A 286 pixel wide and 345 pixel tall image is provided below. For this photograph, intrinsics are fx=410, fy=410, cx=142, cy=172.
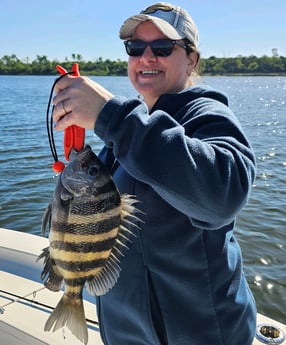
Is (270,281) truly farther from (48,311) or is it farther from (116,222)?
(116,222)

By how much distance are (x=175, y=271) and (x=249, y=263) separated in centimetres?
548

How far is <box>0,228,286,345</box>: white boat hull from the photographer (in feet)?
10.1

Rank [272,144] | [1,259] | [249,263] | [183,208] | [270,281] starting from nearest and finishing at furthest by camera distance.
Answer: [183,208] < [1,259] < [270,281] < [249,263] < [272,144]

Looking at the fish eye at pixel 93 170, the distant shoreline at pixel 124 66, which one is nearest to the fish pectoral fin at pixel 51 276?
the fish eye at pixel 93 170

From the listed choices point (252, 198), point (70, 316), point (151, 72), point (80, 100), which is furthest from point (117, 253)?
point (252, 198)

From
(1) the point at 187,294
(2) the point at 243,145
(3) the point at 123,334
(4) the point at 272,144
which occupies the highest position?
(2) the point at 243,145

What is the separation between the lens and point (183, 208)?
1493 millimetres

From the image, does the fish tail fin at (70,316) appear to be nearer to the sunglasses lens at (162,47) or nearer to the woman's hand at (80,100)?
the woman's hand at (80,100)

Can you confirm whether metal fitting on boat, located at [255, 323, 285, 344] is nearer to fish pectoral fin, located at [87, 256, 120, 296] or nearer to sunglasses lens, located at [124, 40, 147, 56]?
fish pectoral fin, located at [87, 256, 120, 296]

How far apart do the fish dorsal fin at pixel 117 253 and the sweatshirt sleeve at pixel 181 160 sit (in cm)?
24

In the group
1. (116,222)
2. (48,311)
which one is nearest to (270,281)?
(48,311)

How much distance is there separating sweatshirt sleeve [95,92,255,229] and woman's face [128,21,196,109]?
0.70m

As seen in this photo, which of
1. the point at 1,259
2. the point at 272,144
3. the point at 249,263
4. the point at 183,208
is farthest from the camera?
the point at 272,144

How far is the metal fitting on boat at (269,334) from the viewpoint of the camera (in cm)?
292
